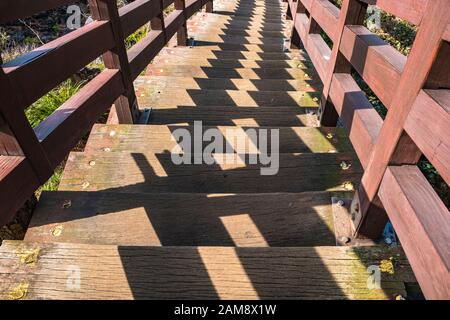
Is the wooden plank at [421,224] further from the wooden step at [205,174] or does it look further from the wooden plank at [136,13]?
the wooden plank at [136,13]

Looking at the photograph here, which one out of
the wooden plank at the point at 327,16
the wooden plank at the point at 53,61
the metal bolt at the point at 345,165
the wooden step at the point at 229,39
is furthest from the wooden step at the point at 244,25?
the metal bolt at the point at 345,165

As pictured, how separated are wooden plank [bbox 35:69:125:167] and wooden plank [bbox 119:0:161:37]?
Result: 44 centimetres

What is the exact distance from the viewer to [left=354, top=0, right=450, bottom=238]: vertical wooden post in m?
1.13

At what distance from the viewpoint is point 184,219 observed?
193 centimetres

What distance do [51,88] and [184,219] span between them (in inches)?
40.7

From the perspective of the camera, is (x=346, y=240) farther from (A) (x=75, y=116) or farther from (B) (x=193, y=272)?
(A) (x=75, y=116)

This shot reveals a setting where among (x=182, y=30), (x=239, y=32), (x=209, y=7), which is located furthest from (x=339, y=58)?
(x=209, y=7)

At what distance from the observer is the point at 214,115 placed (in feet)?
10.8

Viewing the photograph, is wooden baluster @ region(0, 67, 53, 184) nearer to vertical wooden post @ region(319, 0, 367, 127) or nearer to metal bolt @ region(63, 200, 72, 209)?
metal bolt @ region(63, 200, 72, 209)

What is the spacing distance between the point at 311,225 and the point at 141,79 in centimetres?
279

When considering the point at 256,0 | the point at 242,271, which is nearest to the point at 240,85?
the point at 242,271

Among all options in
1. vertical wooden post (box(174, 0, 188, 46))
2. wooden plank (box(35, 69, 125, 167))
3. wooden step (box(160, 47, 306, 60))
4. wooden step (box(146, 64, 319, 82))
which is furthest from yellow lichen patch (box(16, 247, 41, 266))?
vertical wooden post (box(174, 0, 188, 46))
